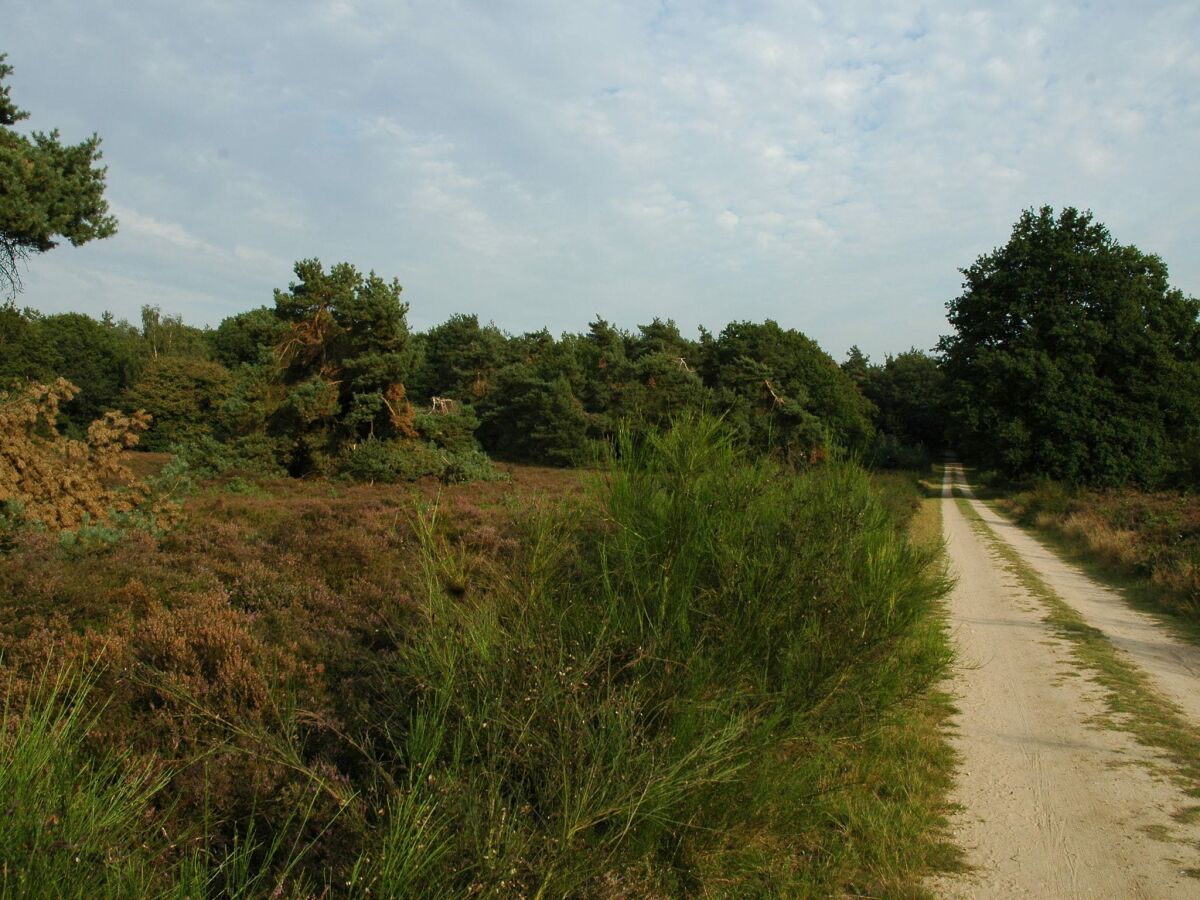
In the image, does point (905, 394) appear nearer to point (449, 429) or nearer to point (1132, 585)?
point (449, 429)

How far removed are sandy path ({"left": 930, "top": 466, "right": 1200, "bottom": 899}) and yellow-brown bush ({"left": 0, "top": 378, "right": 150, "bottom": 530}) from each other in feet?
26.9

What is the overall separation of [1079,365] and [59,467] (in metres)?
38.8

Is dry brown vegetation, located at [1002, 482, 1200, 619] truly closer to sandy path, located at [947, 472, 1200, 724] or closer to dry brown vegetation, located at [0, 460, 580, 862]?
sandy path, located at [947, 472, 1200, 724]

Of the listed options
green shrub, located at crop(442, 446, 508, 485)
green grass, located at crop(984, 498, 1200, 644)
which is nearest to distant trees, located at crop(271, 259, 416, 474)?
green shrub, located at crop(442, 446, 508, 485)

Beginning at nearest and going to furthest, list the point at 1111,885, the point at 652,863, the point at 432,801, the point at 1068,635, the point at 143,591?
1. the point at 432,801
2. the point at 652,863
3. the point at 1111,885
4. the point at 143,591
5. the point at 1068,635

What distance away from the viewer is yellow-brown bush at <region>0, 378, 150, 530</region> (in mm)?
7809

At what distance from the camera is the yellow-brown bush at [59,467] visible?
25.6 ft

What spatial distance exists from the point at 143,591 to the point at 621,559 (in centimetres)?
317

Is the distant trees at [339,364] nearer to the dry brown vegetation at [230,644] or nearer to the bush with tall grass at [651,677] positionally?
the dry brown vegetation at [230,644]

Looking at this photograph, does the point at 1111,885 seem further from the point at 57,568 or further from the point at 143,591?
the point at 57,568

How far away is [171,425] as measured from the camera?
41.5 m

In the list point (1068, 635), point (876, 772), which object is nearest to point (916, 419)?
point (1068, 635)

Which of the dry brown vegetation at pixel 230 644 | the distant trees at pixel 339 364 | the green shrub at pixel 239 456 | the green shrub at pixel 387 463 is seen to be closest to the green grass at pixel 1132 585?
the dry brown vegetation at pixel 230 644

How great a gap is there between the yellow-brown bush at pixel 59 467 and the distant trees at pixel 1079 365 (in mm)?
34956
